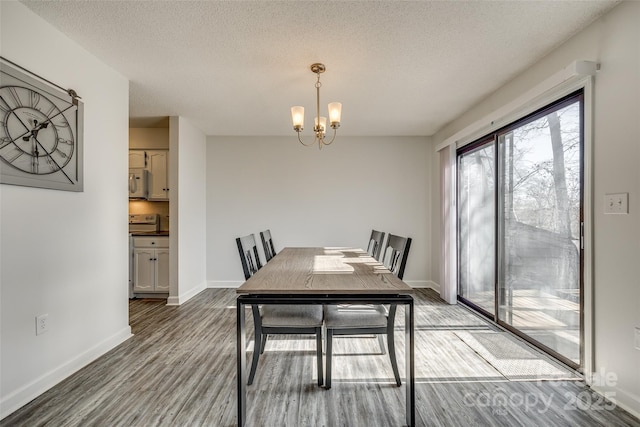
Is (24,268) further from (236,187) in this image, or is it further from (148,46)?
(236,187)

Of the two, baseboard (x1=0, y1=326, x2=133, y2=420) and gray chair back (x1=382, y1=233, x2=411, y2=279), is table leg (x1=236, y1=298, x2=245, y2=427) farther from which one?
baseboard (x1=0, y1=326, x2=133, y2=420)

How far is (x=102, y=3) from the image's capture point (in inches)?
72.9

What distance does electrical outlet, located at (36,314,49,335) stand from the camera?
195 cm

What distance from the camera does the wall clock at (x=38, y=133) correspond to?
5.77 ft

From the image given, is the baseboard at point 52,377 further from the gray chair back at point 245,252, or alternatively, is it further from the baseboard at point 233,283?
the baseboard at point 233,283

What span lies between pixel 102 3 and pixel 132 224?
11.1 ft

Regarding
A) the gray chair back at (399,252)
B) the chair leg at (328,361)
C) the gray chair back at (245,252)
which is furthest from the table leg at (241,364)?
the gray chair back at (399,252)

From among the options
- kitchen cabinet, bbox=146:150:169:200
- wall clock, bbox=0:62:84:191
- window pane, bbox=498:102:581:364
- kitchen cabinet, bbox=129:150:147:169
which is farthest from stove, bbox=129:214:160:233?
window pane, bbox=498:102:581:364

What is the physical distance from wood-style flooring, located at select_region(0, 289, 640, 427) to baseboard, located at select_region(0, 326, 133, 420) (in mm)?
42

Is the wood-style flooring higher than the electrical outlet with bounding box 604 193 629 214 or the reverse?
the reverse

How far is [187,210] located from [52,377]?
2437 millimetres

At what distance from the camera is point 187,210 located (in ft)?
13.8

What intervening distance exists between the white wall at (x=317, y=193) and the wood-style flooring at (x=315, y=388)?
2.11 meters

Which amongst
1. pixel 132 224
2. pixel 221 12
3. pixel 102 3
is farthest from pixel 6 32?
pixel 132 224
